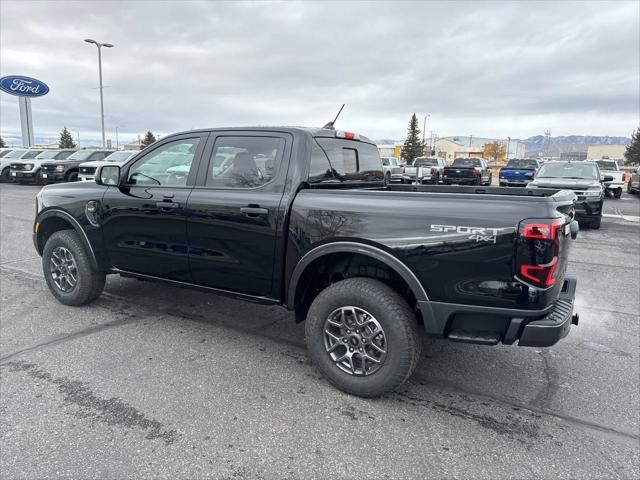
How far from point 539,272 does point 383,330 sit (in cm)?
102

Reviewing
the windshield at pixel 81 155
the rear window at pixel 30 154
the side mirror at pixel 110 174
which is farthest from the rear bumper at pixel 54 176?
the side mirror at pixel 110 174

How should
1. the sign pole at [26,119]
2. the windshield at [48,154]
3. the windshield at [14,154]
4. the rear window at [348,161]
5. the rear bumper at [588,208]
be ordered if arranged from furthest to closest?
the sign pole at [26,119]
the windshield at [14,154]
the windshield at [48,154]
the rear bumper at [588,208]
the rear window at [348,161]

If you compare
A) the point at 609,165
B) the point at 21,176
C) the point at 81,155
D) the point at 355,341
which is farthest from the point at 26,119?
the point at 355,341

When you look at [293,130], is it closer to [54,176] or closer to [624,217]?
[624,217]

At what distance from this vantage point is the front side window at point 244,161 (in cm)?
365

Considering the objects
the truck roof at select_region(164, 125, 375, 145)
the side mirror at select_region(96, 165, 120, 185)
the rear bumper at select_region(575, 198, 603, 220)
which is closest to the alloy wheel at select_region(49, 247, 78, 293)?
the side mirror at select_region(96, 165, 120, 185)

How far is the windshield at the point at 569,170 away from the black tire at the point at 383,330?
40.0ft

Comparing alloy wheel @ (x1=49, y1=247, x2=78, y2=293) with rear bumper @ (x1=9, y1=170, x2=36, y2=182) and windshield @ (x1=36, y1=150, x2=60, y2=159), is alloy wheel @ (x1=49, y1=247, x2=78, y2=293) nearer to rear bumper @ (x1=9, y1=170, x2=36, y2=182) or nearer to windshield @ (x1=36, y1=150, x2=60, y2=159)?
rear bumper @ (x1=9, y1=170, x2=36, y2=182)

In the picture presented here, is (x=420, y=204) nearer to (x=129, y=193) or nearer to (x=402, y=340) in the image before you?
(x=402, y=340)

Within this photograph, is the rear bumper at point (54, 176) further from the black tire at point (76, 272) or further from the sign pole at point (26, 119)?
the black tire at point (76, 272)

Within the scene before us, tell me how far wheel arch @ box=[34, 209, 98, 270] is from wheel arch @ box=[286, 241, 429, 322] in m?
2.32

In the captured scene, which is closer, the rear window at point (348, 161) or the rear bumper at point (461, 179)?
the rear window at point (348, 161)

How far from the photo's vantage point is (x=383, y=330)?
3.08m

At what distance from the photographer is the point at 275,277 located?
356 centimetres
